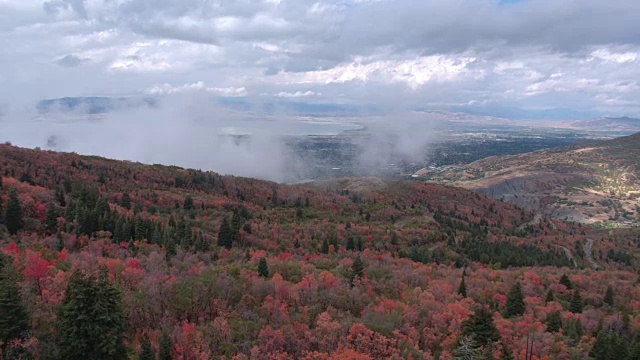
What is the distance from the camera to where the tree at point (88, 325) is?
3525 centimetres

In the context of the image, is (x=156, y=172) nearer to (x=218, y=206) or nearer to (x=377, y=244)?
(x=218, y=206)

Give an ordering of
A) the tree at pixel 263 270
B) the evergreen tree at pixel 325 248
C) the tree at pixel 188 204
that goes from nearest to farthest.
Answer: the tree at pixel 263 270, the evergreen tree at pixel 325 248, the tree at pixel 188 204

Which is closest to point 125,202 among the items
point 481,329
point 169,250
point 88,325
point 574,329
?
point 169,250

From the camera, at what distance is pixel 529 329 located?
159 ft

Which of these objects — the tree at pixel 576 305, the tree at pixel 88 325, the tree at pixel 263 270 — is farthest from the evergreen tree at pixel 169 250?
the tree at pixel 576 305

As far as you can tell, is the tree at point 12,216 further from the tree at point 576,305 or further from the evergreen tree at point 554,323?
the tree at point 576,305

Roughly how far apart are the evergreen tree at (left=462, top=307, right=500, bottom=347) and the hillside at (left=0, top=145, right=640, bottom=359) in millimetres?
120

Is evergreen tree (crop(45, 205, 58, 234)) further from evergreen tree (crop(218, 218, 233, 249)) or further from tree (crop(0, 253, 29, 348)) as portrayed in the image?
tree (crop(0, 253, 29, 348))

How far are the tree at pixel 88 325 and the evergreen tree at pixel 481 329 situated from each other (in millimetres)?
32172

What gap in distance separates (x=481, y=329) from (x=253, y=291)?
25904mm

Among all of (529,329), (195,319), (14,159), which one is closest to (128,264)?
(195,319)

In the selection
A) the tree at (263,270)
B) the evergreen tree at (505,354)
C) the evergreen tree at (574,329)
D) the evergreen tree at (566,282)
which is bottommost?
the evergreen tree at (566,282)

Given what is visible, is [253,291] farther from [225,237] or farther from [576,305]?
[576,305]

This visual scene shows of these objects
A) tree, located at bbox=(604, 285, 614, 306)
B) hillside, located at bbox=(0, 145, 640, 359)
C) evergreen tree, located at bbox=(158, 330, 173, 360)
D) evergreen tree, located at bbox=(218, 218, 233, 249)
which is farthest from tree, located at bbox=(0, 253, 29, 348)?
tree, located at bbox=(604, 285, 614, 306)
